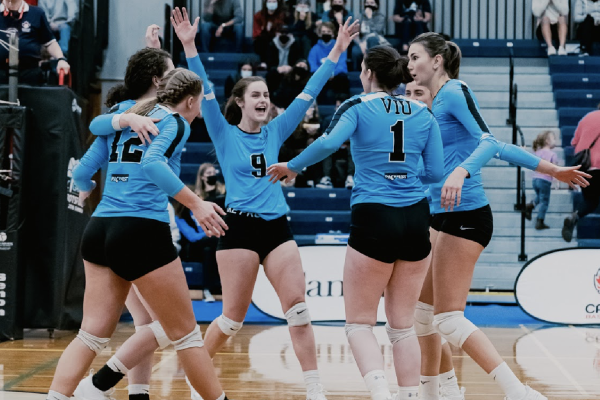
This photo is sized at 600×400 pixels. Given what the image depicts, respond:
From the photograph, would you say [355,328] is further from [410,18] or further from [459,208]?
[410,18]

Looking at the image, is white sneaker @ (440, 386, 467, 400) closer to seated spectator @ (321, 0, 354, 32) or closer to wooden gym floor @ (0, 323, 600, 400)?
wooden gym floor @ (0, 323, 600, 400)

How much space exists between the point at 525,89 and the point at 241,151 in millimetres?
10812

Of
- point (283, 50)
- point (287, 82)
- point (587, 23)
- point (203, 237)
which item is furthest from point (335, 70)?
point (587, 23)

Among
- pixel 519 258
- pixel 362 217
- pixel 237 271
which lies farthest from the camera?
pixel 519 258

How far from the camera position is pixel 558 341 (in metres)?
8.26

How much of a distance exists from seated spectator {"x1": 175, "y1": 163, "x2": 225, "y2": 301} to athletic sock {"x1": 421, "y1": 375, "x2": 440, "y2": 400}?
5822mm

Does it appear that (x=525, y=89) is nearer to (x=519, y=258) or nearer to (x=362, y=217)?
(x=519, y=258)

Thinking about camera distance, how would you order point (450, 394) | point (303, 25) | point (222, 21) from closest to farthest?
point (450, 394) < point (303, 25) < point (222, 21)

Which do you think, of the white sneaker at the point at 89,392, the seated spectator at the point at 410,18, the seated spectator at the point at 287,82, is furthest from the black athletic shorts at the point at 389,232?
the seated spectator at the point at 410,18

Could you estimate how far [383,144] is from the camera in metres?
4.15

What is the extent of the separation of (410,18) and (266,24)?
244 centimetres

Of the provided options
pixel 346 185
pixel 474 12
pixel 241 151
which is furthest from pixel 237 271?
pixel 474 12

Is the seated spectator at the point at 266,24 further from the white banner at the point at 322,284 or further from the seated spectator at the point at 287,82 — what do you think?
the white banner at the point at 322,284

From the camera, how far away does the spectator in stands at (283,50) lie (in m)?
13.7
